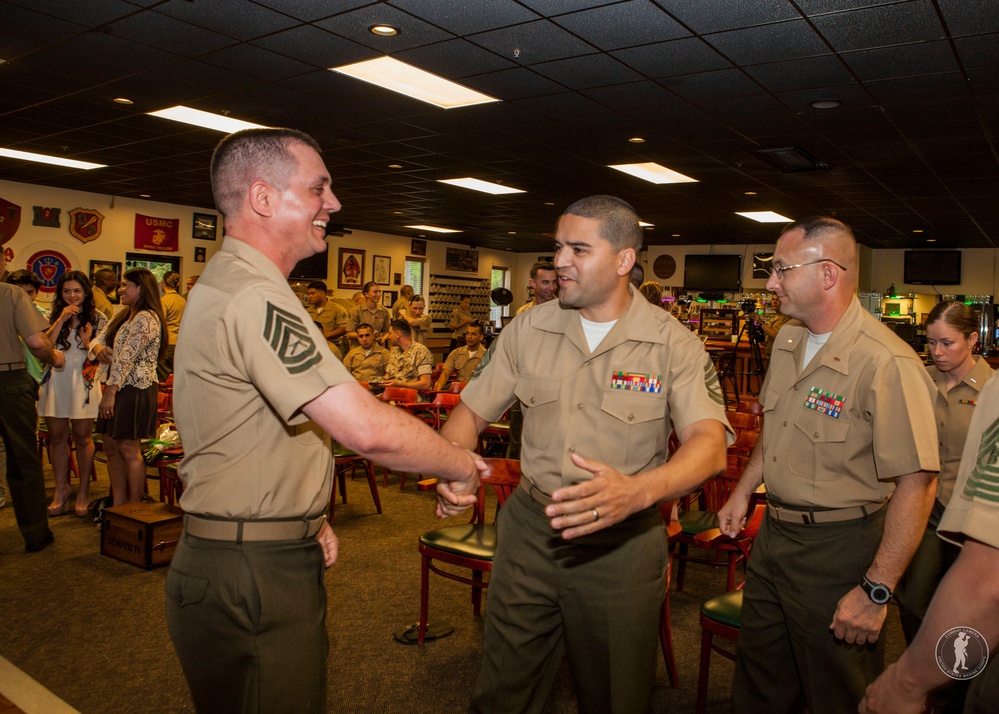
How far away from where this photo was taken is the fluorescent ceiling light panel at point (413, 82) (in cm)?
577

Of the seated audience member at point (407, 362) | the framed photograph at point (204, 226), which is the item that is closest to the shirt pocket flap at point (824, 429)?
the seated audience member at point (407, 362)

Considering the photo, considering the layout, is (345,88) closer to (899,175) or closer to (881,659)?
(881,659)

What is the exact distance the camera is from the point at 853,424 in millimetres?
2164

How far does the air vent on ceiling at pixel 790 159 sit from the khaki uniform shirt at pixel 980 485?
7.06 m

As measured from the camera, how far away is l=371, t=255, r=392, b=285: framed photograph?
17469 millimetres

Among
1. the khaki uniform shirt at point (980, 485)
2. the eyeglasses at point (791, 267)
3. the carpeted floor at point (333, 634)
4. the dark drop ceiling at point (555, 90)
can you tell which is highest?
the dark drop ceiling at point (555, 90)

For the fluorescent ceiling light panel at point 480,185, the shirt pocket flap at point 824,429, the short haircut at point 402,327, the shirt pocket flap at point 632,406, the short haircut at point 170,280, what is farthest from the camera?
the fluorescent ceiling light panel at point 480,185

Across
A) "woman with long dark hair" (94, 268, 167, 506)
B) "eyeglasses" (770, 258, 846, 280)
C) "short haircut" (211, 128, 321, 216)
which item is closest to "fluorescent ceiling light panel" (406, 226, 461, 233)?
"woman with long dark hair" (94, 268, 167, 506)

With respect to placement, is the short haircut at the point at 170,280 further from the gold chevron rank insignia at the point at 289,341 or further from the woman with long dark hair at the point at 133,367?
the gold chevron rank insignia at the point at 289,341

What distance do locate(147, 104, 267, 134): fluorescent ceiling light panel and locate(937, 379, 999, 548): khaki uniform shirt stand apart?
23.7ft

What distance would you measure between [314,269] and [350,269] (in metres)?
1.18

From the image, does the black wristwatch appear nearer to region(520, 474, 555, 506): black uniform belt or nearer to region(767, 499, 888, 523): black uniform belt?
region(767, 499, 888, 523): black uniform belt

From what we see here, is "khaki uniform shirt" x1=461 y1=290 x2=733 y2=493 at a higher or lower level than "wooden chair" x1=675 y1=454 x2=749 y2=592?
higher

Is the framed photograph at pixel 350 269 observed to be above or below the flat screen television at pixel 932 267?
below
